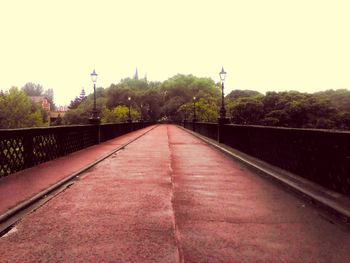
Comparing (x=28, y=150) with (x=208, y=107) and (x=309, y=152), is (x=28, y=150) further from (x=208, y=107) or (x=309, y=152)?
(x=208, y=107)

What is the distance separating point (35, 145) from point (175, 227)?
316 inches

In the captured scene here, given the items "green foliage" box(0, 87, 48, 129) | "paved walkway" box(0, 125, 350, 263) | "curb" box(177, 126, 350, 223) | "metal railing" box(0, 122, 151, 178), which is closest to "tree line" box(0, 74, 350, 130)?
"green foliage" box(0, 87, 48, 129)

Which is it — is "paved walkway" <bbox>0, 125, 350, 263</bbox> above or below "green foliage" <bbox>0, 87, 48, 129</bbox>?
below

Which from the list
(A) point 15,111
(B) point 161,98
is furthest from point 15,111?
(B) point 161,98

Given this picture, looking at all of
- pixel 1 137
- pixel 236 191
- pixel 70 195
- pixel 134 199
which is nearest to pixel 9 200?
pixel 70 195

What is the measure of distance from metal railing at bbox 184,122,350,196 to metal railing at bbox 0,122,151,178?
739cm

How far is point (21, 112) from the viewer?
8525cm

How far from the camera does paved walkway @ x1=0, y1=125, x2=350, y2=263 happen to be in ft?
13.9

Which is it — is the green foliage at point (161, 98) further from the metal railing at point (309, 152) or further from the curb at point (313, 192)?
the curb at point (313, 192)

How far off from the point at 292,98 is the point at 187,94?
193 feet

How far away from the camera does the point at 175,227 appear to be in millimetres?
5262

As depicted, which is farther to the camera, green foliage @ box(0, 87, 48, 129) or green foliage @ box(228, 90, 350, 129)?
green foliage @ box(0, 87, 48, 129)

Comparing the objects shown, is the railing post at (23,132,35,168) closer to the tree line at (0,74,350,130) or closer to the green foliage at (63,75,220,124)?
the tree line at (0,74,350,130)

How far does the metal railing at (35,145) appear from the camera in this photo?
10.0m
